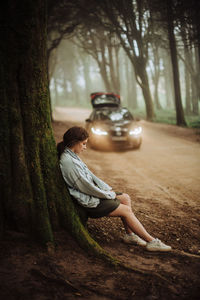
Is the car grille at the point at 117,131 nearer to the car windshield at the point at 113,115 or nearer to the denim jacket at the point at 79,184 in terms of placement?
the car windshield at the point at 113,115

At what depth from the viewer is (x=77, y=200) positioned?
10.6 ft

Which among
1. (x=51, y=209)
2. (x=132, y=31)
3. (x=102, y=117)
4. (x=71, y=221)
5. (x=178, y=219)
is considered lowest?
(x=178, y=219)

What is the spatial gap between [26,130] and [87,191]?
42.0 inches

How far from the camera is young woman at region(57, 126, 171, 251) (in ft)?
10.5

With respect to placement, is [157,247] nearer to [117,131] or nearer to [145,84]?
[117,131]

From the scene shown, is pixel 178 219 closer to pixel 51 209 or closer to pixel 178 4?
pixel 51 209

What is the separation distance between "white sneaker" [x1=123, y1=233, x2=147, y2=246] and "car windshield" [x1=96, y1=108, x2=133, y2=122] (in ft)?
26.2

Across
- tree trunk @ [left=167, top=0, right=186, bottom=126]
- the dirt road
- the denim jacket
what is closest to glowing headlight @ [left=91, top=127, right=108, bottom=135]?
the dirt road

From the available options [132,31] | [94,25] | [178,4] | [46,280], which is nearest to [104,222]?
[46,280]

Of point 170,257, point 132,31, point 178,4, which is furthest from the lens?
point 132,31

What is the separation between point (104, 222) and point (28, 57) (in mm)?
2863

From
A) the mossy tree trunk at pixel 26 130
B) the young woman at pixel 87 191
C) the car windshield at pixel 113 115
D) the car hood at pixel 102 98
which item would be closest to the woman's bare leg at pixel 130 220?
the young woman at pixel 87 191

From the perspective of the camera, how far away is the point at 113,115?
11.6 meters

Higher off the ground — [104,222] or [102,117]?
[102,117]
